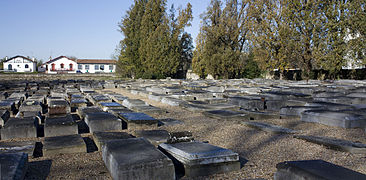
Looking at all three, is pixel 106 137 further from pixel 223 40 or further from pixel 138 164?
pixel 223 40

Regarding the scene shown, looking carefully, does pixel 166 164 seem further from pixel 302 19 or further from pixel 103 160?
pixel 302 19

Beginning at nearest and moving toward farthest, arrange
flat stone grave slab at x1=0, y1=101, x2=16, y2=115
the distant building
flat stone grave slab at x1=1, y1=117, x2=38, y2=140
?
flat stone grave slab at x1=1, y1=117, x2=38, y2=140
flat stone grave slab at x1=0, y1=101, x2=16, y2=115
the distant building

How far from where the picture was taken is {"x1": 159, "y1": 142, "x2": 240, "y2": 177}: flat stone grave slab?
2.98 m

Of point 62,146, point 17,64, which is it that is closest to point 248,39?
point 62,146

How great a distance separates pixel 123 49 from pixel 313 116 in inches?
1147

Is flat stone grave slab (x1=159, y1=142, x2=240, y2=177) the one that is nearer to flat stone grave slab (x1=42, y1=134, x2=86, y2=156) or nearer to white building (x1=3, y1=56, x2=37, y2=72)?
flat stone grave slab (x1=42, y1=134, x2=86, y2=156)

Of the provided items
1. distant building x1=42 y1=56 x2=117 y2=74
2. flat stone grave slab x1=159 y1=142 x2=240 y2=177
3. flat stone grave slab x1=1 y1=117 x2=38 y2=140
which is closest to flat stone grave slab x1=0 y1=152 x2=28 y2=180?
flat stone grave slab x1=159 y1=142 x2=240 y2=177

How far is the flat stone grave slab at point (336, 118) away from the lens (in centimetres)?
500

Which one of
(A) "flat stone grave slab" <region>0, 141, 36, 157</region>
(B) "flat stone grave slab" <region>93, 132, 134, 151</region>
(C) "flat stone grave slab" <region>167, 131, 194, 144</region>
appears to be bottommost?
(A) "flat stone grave slab" <region>0, 141, 36, 157</region>

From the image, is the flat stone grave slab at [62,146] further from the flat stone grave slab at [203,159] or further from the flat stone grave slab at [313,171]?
the flat stone grave slab at [313,171]

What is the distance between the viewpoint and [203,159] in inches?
119

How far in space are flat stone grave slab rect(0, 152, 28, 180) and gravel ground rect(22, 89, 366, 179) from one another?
172mm

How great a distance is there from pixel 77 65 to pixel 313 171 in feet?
215

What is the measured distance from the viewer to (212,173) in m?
3.04
